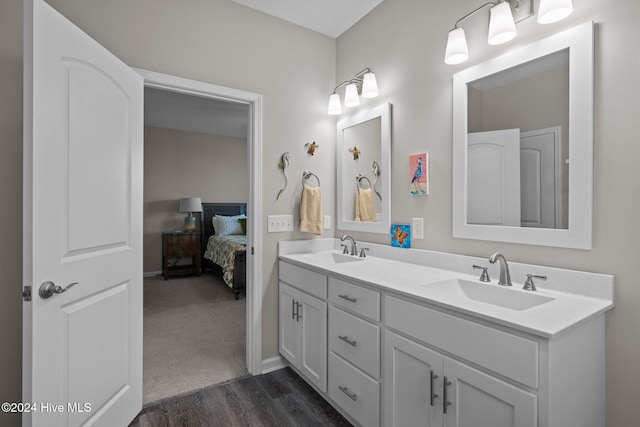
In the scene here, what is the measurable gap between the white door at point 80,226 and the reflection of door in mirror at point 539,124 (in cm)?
195

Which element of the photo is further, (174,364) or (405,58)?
(174,364)

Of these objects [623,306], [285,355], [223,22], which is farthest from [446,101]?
[285,355]

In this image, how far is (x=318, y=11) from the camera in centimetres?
235

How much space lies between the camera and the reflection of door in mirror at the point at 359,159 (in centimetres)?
229

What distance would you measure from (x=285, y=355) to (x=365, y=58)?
231 cm

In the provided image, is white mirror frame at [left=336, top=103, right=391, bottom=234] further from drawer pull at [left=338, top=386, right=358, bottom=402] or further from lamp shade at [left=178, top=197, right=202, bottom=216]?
lamp shade at [left=178, top=197, right=202, bottom=216]

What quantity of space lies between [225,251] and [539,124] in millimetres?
4024

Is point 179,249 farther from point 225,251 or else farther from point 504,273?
point 504,273

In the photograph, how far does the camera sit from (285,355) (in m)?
2.32

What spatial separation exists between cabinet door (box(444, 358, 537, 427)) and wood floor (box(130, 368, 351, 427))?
0.84 meters

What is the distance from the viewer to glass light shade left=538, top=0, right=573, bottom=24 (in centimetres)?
125

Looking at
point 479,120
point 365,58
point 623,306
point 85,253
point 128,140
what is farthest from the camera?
point 365,58

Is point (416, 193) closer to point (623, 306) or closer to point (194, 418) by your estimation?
point (623, 306)

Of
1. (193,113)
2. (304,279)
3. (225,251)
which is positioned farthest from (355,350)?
(193,113)
